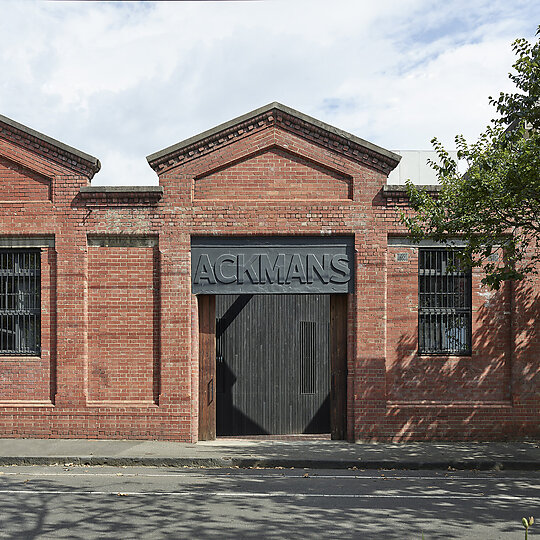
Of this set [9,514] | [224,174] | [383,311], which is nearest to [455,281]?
[383,311]

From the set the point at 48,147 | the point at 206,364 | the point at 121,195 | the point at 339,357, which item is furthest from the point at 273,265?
the point at 48,147

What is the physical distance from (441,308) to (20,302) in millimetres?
8126

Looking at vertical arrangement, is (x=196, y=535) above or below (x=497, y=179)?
below

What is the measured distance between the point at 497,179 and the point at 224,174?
16.7 feet

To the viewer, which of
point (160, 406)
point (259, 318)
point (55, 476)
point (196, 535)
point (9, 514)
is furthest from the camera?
point (259, 318)

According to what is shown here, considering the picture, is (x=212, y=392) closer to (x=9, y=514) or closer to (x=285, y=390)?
(x=285, y=390)

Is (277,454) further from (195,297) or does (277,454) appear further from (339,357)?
(195,297)

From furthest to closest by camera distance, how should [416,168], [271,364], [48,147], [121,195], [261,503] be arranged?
1. [416,168]
2. [271,364]
3. [48,147]
4. [121,195]
5. [261,503]

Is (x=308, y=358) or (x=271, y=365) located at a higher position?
(x=308, y=358)

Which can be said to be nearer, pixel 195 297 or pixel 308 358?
pixel 195 297

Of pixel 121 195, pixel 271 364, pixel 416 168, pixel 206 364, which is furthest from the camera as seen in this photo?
pixel 416 168

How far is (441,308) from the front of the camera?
12.9 m

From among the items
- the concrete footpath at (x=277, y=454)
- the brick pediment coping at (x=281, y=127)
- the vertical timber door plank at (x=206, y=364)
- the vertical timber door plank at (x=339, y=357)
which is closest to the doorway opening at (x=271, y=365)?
the vertical timber door plank at (x=206, y=364)

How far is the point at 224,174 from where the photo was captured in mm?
12969
